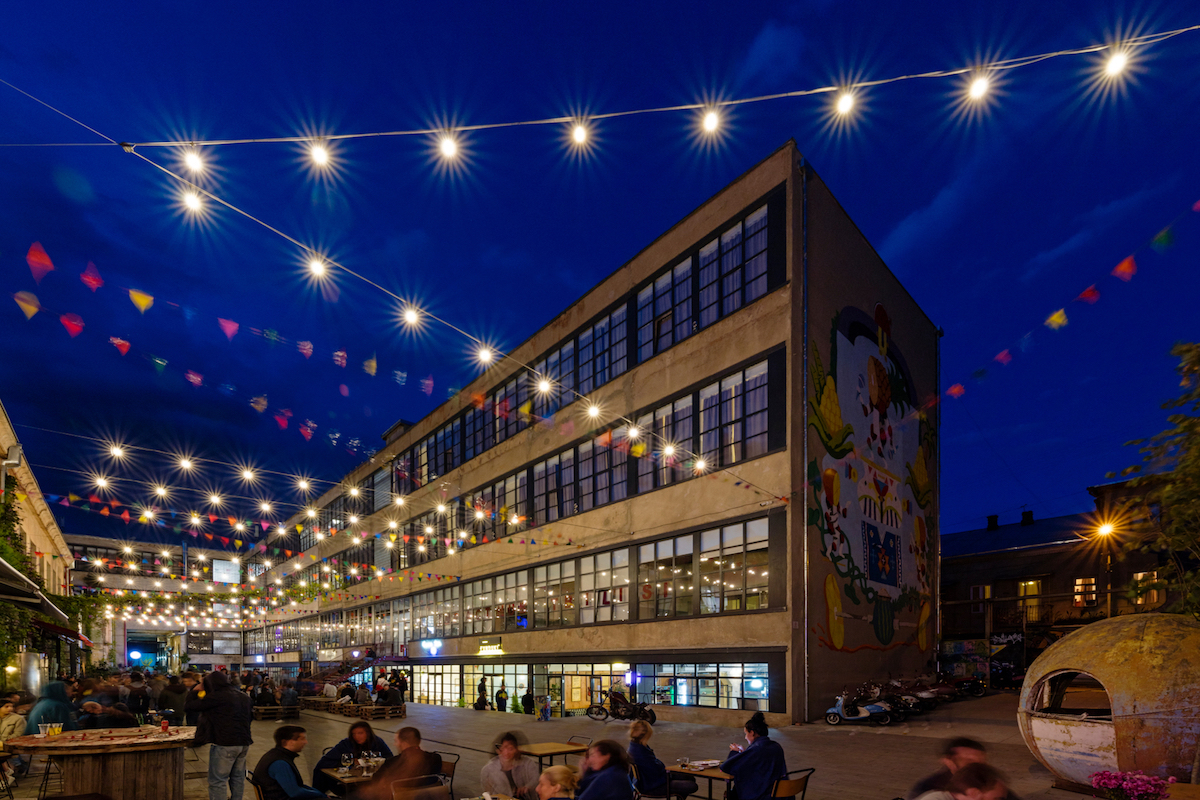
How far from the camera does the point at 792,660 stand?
66.0 ft

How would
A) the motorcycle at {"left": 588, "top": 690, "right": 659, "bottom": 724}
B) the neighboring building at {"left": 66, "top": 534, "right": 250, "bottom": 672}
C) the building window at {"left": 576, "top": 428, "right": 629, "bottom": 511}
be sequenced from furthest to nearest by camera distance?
the neighboring building at {"left": 66, "top": 534, "right": 250, "bottom": 672}
the building window at {"left": 576, "top": 428, "right": 629, "bottom": 511}
the motorcycle at {"left": 588, "top": 690, "right": 659, "bottom": 724}

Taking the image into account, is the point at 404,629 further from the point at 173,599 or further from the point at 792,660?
the point at 792,660

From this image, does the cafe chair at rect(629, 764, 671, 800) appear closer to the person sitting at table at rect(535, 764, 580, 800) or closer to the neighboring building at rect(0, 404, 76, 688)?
the person sitting at table at rect(535, 764, 580, 800)

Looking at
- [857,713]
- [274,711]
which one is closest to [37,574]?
[274,711]

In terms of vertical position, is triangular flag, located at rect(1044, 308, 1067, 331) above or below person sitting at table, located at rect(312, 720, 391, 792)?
above

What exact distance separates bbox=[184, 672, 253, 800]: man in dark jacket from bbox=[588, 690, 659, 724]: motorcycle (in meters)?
15.6

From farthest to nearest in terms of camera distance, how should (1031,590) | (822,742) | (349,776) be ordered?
(1031,590)
(822,742)
(349,776)

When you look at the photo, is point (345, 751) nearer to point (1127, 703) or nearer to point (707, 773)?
point (707, 773)

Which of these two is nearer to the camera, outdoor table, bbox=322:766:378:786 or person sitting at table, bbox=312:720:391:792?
outdoor table, bbox=322:766:378:786

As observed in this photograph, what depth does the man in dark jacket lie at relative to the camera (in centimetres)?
891

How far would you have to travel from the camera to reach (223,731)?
8.98 metres

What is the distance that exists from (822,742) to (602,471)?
1390 centimetres

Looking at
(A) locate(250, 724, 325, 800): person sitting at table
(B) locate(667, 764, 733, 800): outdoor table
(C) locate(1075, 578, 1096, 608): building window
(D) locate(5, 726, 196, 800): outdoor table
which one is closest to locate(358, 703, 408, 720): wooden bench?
(D) locate(5, 726, 196, 800): outdoor table

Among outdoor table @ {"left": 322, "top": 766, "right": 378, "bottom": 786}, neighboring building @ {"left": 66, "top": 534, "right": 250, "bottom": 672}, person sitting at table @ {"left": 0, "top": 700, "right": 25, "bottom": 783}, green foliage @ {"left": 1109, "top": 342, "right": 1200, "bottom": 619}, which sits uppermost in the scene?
green foliage @ {"left": 1109, "top": 342, "right": 1200, "bottom": 619}
